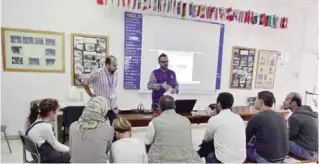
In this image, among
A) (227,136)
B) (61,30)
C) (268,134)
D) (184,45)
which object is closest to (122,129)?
(227,136)

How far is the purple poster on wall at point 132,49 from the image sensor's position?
15.6 feet

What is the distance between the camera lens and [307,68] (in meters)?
6.86

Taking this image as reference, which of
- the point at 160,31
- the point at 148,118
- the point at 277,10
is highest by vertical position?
the point at 277,10

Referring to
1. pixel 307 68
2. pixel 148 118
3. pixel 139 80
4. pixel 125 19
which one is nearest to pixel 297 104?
pixel 148 118

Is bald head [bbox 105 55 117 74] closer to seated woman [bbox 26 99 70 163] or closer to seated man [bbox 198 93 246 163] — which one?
seated woman [bbox 26 99 70 163]

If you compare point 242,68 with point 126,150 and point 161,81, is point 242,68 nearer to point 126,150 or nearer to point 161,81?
point 161,81

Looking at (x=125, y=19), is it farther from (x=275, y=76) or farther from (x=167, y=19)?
(x=275, y=76)

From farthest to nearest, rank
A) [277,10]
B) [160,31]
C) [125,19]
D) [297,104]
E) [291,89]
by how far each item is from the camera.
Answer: [291,89] → [277,10] → [160,31] → [125,19] → [297,104]

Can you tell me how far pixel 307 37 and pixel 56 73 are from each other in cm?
638

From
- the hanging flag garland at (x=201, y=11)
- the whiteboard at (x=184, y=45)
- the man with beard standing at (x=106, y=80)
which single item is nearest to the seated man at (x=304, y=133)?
the man with beard standing at (x=106, y=80)

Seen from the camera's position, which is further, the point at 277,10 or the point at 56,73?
the point at 277,10

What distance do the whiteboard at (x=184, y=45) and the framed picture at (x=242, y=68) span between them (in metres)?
0.53

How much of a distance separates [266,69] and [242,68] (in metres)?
0.77

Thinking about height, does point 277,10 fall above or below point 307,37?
above
